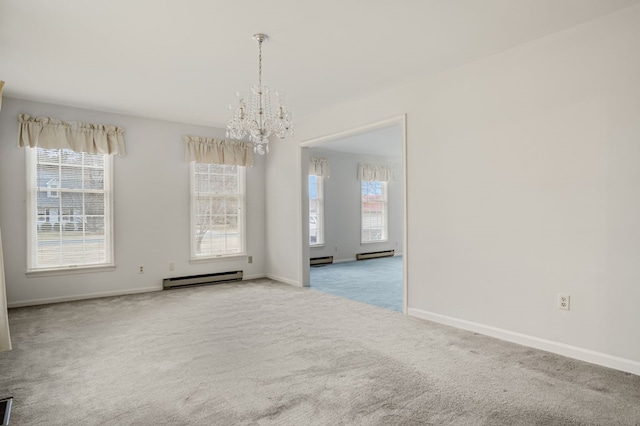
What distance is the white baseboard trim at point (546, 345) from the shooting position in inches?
107

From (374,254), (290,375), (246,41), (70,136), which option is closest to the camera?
(290,375)

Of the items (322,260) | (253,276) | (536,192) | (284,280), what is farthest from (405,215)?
(322,260)

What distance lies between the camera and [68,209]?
501cm

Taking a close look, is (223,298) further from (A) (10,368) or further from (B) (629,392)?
(B) (629,392)

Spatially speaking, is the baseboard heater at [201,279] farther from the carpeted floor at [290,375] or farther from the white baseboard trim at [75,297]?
the carpeted floor at [290,375]

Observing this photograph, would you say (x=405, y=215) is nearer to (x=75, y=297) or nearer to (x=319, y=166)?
(x=319, y=166)

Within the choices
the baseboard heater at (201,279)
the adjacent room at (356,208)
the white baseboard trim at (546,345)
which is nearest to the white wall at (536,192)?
the white baseboard trim at (546,345)

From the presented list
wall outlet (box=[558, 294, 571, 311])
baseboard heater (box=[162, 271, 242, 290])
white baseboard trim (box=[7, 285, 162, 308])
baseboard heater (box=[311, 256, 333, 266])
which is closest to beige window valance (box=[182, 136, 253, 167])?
baseboard heater (box=[162, 271, 242, 290])

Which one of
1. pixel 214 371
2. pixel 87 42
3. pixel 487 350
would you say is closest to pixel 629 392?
pixel 487 350

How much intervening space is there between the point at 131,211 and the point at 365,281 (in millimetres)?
3769

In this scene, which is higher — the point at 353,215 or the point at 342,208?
the point at 342,208

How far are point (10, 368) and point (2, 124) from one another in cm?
324

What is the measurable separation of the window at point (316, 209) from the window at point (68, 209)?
13.7ft

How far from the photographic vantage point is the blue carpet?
5.10 metres
